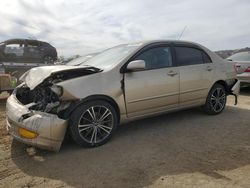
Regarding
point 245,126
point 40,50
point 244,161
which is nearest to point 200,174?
point 244,161

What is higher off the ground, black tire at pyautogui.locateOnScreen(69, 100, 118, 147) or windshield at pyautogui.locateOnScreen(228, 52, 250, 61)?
windshield at pyautogui.locateOnScreen(228, 52, 250, 61)

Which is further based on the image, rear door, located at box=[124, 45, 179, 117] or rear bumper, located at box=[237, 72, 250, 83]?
rear bumper, located at box=[237, 72, 250, 83]

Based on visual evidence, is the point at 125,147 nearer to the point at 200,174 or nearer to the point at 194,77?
the point at 200,174

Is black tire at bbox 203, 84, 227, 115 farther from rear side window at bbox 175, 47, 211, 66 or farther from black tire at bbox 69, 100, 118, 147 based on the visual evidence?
black tire at bbox 69, 100, 118, 147

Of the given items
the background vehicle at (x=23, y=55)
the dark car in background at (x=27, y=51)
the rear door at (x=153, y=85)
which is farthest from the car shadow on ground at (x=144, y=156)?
the dark car in background at (x=27, y=51)

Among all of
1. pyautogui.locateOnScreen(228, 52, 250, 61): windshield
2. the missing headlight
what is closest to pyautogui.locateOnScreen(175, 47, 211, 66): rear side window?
the missing headlight

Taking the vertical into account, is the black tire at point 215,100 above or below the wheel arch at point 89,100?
below

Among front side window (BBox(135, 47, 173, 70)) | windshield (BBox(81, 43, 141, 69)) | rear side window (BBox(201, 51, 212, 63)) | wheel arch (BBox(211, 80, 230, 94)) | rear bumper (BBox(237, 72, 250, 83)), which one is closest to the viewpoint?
windshield (BBox(81, 43, 141, 69))

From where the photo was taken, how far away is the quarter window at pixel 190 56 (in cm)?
513

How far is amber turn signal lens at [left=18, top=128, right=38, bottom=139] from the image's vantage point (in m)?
3.58

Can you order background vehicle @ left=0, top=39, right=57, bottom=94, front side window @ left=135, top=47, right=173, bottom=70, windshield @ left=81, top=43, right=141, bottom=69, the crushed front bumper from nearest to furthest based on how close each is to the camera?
the crushed front bumper, windshield @ left=81, top=43, right=141, bottom=69, front side window @ left=135, top=47, right=173, bottom=70, background vehicle @ left=0, top=39, right=57, bottom=94

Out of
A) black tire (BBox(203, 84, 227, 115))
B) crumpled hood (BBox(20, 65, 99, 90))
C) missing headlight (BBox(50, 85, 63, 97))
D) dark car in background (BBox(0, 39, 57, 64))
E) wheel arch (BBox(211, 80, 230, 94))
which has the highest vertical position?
dark car in background (BBox(0, 39, 57, 64))

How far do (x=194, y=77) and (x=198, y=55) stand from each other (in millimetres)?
572

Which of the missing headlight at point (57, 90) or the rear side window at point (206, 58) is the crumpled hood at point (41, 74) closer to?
the missing headlight at point (57, 90)
